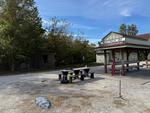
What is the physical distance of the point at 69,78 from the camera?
39.8 ft

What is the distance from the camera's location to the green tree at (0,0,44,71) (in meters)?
21.6

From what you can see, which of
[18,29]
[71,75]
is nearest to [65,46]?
[18,29]

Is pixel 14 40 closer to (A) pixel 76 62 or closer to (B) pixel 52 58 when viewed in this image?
(B) pixel 52 58

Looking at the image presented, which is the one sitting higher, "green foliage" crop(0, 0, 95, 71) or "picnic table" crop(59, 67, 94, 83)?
"green foliage" crop(0, 0, 95, 71)

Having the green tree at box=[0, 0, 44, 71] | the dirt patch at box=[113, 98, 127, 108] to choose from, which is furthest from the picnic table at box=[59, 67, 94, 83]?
the green tree at box=[0, 0, 44, 71]

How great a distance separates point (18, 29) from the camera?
22109 millimetres

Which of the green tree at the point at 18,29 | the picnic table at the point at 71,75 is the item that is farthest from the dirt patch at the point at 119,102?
the green tree at the point at 18,29

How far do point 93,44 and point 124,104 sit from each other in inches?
1380

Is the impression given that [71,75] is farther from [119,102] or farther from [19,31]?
[19,31]

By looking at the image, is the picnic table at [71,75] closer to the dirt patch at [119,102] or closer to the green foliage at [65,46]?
the dirt patch at [119,102]

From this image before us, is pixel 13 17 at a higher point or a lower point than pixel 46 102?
higher

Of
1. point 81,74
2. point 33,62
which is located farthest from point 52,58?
point 81,74

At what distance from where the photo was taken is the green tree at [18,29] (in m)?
21.6

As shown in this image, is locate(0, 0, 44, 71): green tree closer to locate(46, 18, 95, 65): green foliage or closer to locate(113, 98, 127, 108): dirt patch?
locate(46, 18, 95, 65): green foliage
